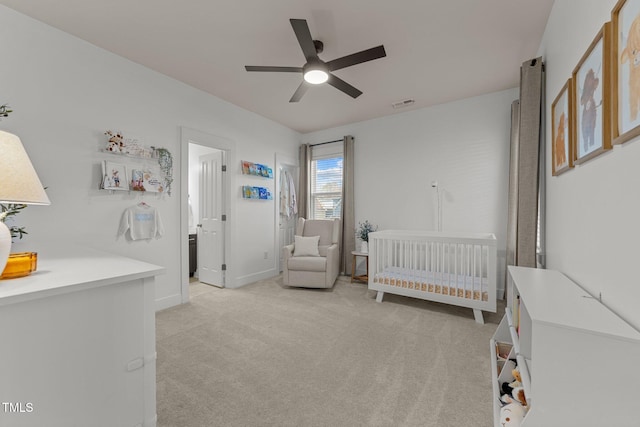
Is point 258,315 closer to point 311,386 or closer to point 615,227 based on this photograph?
point 311,386

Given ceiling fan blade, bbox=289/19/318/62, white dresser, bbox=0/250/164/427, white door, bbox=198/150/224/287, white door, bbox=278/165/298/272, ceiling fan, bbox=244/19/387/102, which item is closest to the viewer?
white dresser, bbox=0/250/164/427

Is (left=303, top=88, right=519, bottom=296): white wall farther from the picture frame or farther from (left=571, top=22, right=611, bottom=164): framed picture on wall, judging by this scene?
(left=571, top=22, right=611, bottom=164): framed picture on wall

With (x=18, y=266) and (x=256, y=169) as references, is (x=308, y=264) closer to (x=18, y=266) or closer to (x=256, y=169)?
(x=256, y=169)

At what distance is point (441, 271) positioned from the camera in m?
2.78

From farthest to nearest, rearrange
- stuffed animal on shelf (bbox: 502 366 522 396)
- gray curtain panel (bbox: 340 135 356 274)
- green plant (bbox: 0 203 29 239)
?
gray curtain panel (bbox: 340 135 356 274), stuffed animal on shelf (bbox: 502 366 522 396), green plant (bbox: 0 203 29 239)

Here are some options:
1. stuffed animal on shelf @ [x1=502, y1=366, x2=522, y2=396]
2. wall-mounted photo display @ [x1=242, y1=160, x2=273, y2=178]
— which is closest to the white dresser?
stuffed animal on shelf @ [x1=502, y1=366, x2=522, y2=396]

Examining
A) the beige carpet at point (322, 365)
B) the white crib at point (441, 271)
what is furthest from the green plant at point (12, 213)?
the white crib at point (441, 271)

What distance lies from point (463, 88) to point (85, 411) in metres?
4.01

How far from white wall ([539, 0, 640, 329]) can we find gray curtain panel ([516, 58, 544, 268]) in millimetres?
168

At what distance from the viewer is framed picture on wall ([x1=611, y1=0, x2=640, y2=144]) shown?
826 millimetres

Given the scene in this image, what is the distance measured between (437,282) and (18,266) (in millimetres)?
3011

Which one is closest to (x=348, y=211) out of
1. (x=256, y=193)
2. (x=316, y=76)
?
(x=256, y=193)

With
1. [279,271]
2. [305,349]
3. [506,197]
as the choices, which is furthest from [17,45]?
[506,197]

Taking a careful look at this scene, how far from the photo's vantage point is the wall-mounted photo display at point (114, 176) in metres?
2.38
